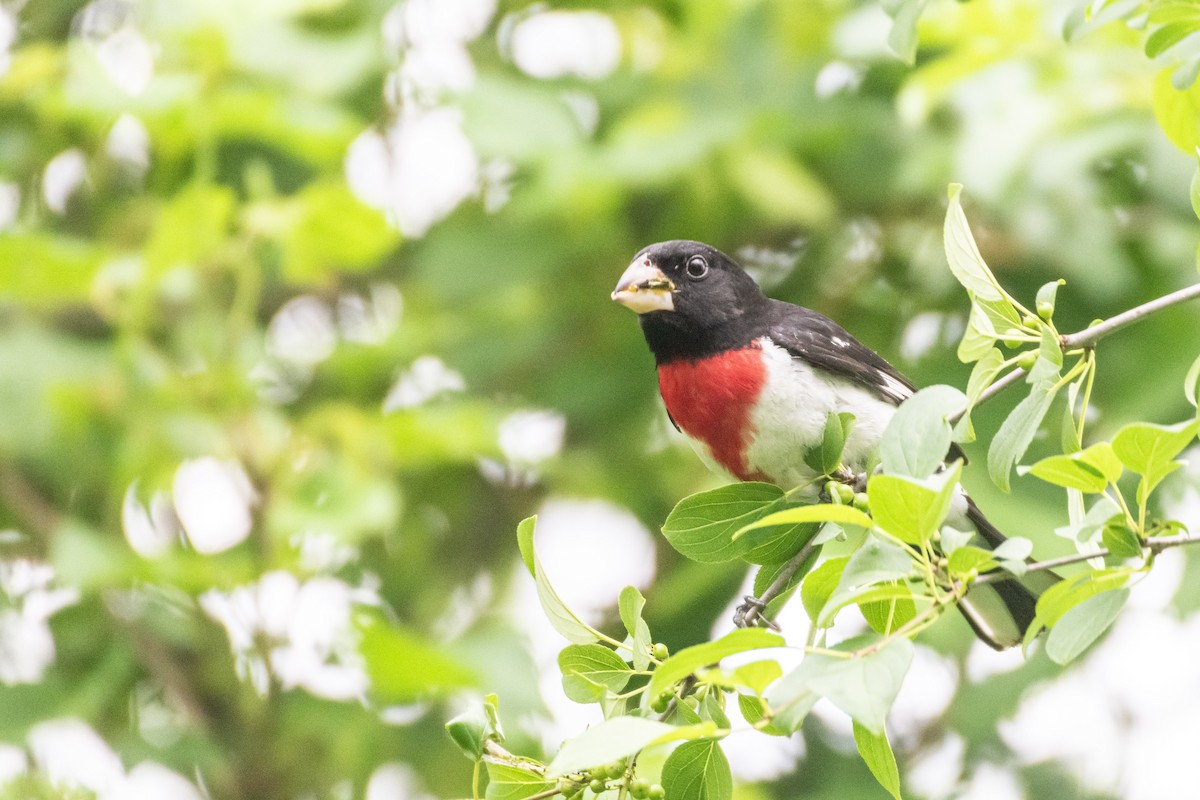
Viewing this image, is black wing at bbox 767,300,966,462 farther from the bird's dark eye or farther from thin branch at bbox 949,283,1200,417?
thin branch at bbox 949,283,1200,417

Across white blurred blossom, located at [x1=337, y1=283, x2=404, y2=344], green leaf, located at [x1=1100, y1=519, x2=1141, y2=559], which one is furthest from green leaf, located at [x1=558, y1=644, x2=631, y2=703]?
white blurred blossom, located at [x1=337, y1=283, x2=404, y2=344]

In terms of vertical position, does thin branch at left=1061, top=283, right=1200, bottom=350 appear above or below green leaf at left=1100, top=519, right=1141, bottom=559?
above

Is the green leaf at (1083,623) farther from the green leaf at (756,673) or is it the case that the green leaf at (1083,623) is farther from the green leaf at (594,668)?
the green leaf at (594,668)


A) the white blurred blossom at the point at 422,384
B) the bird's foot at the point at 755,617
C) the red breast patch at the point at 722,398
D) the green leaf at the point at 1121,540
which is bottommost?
the white blurred blossom at the point at 422,384

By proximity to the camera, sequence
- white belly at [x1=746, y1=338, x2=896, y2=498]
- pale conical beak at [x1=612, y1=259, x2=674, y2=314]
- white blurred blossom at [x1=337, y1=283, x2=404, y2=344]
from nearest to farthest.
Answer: white belly at [x1=746, y1=338, x2=896, y2=498], pale conical beak at [x1=612, y1=259, x2=674, y2=314], white blurred blossom at [x1=337, y1=283, x2=404, y2=344]

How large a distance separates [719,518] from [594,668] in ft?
0.90

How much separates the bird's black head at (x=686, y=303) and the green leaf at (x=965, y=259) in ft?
4.31

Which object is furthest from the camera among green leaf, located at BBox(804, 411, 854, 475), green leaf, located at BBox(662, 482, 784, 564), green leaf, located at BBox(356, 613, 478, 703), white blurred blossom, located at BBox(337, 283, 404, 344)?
white blurred blossom, located at BBox(337, 283, 404, 344)

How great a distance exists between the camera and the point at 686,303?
9.90 feet

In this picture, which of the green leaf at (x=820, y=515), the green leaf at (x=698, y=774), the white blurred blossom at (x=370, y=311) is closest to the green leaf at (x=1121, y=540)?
the green leaf at (x=820, y=515)

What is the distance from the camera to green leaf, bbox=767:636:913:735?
123cm

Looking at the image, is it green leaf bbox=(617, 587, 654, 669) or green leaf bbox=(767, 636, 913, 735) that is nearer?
green leaf bbox=(767, 636, 913, 735)

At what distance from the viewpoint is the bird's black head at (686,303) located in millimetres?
2986

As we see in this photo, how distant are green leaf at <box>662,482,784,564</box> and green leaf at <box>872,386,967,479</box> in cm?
36
